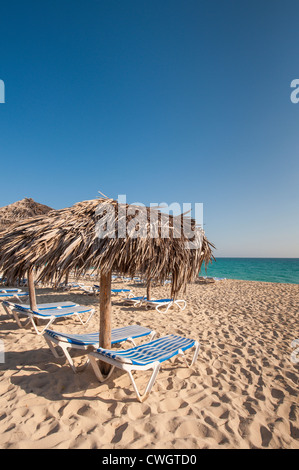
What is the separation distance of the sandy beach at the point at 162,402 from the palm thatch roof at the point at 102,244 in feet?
4.34

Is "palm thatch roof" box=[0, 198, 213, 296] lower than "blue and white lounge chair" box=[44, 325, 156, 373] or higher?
higher

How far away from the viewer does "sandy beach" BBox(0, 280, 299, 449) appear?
195 centimetres

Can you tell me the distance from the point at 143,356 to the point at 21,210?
270 inches

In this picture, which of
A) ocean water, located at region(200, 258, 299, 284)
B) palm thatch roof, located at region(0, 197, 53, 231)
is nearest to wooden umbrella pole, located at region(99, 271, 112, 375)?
palm thatch roof, located at region(0, 197, 53, 231)

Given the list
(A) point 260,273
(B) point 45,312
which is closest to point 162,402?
(B) point 45,312

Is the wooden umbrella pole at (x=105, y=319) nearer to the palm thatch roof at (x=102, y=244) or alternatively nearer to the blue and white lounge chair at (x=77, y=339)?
the blue and white lounge chair at (x=77, y=339)

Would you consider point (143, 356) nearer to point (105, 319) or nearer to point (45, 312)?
point (105, 319)

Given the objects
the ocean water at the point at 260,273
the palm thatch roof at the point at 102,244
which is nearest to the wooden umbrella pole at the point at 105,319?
the palm thatch roof at the point at 102,244

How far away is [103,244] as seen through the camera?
2.43m

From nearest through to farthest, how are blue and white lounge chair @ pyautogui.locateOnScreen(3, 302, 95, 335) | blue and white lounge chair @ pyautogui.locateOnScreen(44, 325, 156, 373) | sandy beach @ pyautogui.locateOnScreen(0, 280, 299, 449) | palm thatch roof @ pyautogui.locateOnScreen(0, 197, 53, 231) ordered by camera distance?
sandy beach @ pyautogui.locateOnScreen(0, 280, 299, 449) → blue and white lounge chair @ pyautogui.locateOnScreen(44, 325, 156, 373) → blue and white lounge chair @ pyautogui.locateOnScreen(3, 302, 95, 335) → palm thatch roof @ pyautogui.locateOnScreen(0, 197, 53, 231)

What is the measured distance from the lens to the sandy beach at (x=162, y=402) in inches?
76.6

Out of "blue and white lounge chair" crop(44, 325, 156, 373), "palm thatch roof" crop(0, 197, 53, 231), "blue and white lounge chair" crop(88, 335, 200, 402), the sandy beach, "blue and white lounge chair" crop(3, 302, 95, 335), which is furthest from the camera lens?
"palm thatch roof" crop(0, 197, 53, 231)

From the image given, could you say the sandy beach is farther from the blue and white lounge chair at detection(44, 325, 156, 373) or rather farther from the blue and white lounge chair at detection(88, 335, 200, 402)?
the blue and white lounge chair at detection(44, 325, 156, 373)

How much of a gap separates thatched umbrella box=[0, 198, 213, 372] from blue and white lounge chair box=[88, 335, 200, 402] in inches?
33.3
